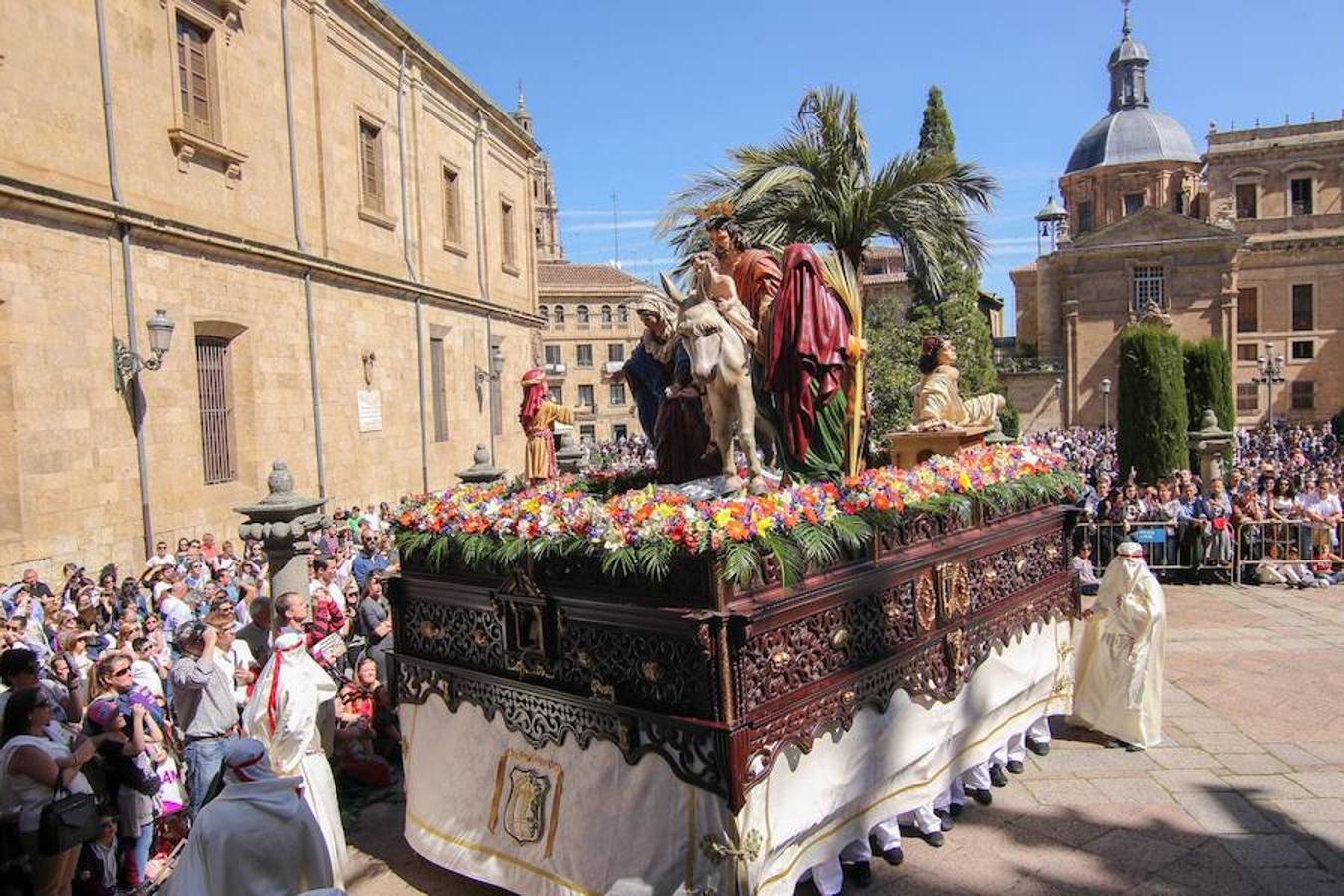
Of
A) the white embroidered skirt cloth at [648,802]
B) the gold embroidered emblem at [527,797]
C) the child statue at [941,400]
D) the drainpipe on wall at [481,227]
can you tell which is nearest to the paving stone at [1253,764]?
the white embroidered skirt cloth at [648,802]

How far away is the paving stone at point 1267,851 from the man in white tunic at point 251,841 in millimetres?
5036

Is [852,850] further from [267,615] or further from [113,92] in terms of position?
[113,92]

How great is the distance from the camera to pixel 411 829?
551 cm

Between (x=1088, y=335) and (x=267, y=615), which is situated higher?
(x=1088, y=335)

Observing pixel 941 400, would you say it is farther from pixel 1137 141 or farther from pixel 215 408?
pixel 1137 141

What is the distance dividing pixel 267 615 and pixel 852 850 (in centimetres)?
492

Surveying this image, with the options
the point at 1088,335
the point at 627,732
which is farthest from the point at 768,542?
A: the point at 1088,335

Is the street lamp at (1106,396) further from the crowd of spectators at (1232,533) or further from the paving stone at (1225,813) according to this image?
the paving stone at (1225,813)

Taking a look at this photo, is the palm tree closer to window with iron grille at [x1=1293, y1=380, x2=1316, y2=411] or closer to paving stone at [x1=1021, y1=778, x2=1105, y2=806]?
paving stone at [x1=1021, y1=778, x2=1105, y2=806]

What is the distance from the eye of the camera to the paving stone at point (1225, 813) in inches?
212

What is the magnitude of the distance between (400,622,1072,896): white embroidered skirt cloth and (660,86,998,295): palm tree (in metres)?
5.74

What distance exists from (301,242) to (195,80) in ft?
10.6

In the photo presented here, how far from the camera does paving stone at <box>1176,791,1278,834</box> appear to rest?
17.7 feet

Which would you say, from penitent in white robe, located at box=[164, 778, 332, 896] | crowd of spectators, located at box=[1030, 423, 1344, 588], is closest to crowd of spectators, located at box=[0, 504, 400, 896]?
penitent in white robe, located at box=[164, 778, 332, 896]
